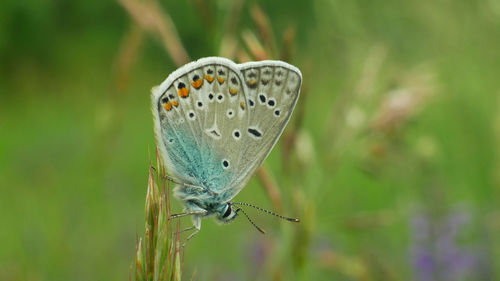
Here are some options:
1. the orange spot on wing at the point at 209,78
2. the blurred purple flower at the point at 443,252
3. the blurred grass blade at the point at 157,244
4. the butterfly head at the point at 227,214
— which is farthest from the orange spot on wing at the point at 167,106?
the blurred purple flower at the point at 443,252

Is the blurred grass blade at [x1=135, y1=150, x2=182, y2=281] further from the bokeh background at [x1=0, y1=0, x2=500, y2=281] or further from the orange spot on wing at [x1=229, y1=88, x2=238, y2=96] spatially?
the orange spot on wing at [x1=229, y1=88, x2=238, y2=96]

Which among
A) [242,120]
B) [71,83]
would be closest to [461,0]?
[242,120]

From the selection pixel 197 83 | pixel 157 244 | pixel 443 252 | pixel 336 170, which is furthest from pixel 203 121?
pixel 443 252

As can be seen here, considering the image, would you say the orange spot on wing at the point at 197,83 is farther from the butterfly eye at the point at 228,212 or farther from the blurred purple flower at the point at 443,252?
the blurred purple flower at the point at 443,252

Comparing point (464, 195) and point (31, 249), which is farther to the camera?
point (464, 195)

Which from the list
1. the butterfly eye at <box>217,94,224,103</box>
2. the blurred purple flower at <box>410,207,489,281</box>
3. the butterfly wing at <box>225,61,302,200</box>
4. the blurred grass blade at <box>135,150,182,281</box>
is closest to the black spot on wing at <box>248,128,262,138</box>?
the butterfly wing at <box>225,61,302,200</box>

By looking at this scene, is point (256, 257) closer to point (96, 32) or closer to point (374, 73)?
point (374, 73)

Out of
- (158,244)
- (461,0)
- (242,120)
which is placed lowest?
(158,244)

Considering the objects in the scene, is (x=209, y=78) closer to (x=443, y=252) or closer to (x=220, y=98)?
(x=220, y=98)
